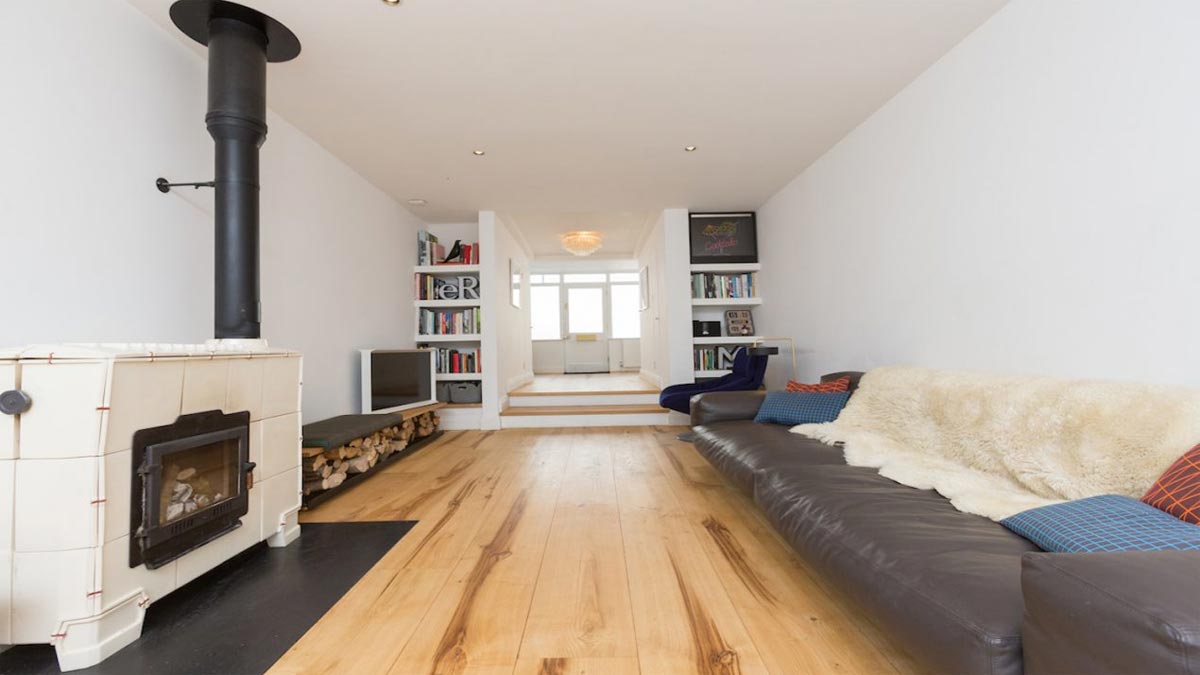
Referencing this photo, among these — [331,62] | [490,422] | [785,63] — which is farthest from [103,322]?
[490,422]

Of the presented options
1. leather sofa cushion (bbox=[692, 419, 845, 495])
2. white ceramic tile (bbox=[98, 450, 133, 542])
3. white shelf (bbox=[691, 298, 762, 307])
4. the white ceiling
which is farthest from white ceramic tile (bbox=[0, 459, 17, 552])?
white shelf (bbox=[691, 298, 762, 307])

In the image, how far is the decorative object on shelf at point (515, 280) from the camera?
6.55m

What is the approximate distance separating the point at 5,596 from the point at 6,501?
0.25 metres

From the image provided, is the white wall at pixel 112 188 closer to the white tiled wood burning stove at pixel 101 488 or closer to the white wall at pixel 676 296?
the white tiled wood burning stove at pixel 101 488

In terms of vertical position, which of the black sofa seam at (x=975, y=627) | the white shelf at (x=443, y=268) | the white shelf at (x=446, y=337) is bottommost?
the black sofa seam at (x=975, y=627)

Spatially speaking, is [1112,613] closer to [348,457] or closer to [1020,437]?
[1020,437]

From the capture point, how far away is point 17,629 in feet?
4.41

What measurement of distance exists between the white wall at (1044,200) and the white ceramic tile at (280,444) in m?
3.17

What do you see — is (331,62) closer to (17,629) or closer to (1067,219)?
(17,629)

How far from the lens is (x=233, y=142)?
2119 millimetres

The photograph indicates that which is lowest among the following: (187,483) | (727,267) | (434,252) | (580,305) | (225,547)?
(225,547)

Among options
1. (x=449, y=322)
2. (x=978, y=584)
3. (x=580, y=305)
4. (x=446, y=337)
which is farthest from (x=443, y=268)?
(x=580, y=305)

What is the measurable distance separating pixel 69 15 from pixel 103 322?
1.11 metres

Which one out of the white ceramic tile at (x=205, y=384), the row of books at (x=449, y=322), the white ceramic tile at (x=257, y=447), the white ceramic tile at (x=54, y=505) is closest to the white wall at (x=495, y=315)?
the row of books at (x=449, y=322)
